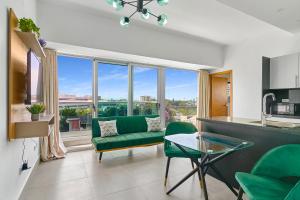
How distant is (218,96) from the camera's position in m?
5.96

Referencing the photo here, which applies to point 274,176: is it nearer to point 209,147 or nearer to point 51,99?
point 209,147

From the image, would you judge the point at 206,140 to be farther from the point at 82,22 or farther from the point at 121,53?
the point at 82,22

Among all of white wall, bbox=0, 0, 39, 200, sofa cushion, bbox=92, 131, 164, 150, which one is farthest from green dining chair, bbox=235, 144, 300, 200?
sofa cushion, bbox=92, 131, 164, 150

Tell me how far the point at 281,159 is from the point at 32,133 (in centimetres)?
242

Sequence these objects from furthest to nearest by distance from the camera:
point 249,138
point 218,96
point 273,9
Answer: point 218,96 < point 273,9 < point 249,138

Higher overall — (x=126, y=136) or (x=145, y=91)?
(x=145, y=91)

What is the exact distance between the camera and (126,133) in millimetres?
4066

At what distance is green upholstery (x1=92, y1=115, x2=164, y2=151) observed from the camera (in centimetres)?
332

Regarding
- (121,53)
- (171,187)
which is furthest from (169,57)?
(171,187)

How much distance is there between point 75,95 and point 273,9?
169 inches

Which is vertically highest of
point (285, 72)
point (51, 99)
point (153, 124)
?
point (285, 72)

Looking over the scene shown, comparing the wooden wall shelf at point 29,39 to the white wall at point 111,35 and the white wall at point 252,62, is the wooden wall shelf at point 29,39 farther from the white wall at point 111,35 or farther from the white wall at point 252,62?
the white wall at point 252,62

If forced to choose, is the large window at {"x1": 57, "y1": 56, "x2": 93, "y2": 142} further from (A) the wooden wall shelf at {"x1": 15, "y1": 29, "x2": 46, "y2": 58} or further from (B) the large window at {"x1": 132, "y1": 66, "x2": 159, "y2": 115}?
(A) the wooden wall shelf at {"x1": 15, "y1": 29, "x2": 46, "y2": 58}

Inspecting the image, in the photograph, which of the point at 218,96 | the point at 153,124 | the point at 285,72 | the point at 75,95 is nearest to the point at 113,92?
the point at 75,95
